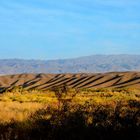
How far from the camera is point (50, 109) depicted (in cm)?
1691

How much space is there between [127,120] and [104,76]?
104 m

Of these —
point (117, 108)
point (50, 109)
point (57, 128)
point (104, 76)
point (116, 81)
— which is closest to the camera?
point (57, 128)

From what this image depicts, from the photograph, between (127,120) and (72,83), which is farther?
(72,83)

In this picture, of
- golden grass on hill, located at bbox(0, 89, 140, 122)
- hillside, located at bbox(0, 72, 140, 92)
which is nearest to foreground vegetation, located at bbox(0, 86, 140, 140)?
golden grass on hill, located at bbox(0, 89, 140, 122)

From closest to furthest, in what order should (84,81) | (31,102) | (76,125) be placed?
(76,125), (31,102), (84,81)

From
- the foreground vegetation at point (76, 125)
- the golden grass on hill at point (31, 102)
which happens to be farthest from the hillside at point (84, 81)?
the foreground vegetation at point (76, 125)

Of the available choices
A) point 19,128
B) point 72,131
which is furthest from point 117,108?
point 19,128

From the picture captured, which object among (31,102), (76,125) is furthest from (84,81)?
(76,125)

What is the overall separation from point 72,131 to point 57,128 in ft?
1.94

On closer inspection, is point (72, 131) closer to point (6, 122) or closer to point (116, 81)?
point (6, 122)

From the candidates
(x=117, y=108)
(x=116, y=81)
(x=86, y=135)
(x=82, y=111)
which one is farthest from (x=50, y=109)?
(x=116, y=81)

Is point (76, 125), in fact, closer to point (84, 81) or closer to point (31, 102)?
point (31, 102)

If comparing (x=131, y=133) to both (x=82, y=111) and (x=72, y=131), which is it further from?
(x=82, y=111)

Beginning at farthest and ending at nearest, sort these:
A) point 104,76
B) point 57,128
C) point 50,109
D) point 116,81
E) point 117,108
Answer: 1. point 104,76
2. point 116,81
3. point 50,109
4. point 117,108
5. point 57,128
